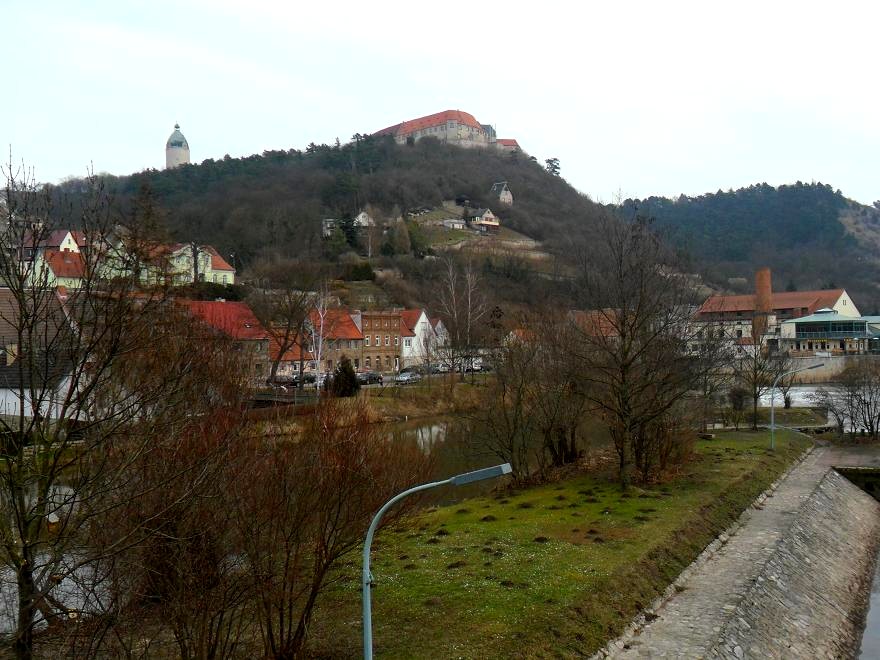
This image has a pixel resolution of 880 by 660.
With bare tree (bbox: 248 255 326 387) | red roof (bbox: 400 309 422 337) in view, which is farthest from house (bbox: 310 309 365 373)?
red roof (bbox: 400 309 422 337)

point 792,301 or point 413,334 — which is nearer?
point 413,334

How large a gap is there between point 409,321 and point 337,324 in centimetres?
1625

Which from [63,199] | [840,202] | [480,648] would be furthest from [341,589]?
[840,202]

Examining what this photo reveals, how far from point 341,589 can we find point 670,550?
795 centimetres

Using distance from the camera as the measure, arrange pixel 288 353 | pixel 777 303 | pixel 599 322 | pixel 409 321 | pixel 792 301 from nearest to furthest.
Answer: pixel 599 322 < pixel 288 353 < pixel 409 321 < pixel 792 301 < pixel 777 303

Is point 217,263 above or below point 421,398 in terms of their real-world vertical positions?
above

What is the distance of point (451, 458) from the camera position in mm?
32375

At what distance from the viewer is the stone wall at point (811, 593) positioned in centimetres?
1444

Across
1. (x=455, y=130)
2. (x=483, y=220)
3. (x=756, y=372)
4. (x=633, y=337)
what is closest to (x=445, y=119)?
(x=455, y=130)

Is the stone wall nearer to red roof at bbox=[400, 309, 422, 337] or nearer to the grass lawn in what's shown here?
the grass lawn

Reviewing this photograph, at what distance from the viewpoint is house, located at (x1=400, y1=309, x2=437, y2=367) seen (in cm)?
7262

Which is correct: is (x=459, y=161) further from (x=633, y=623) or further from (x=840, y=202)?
(x=633, y=623)

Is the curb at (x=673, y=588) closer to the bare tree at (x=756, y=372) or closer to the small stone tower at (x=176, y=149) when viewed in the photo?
the bare tree at (x=756, y=372)

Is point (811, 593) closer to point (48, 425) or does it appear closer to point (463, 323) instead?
point (48, 425)
